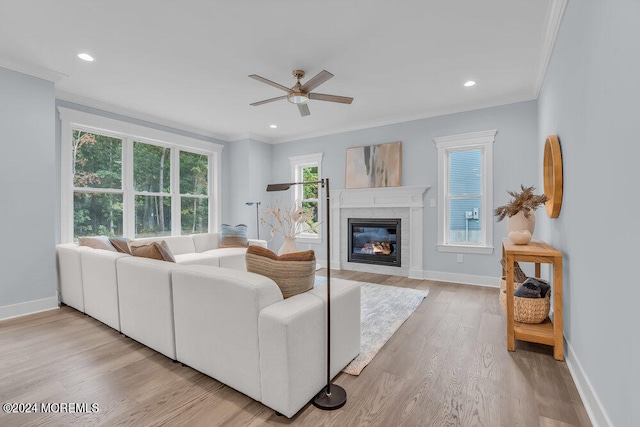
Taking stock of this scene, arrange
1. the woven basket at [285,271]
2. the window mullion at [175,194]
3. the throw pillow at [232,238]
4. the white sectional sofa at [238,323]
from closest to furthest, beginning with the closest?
the white sectional sofa at [238,323] < the woven basket at [285,271] < the throw pillow at [232,238] < the window mullion at [175,194]

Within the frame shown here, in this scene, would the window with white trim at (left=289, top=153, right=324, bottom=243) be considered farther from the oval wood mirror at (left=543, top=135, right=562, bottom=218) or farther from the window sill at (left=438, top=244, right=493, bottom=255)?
the oval wood mirror at (left=543, top=135, right=562, bottom=218)

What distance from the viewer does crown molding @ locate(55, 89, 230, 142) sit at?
3980mm

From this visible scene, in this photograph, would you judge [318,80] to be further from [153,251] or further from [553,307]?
[553,307]

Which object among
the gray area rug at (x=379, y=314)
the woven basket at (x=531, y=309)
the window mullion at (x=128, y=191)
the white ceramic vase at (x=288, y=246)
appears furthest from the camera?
the window mullion at (x=128, y=191)

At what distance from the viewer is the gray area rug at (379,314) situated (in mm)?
2279

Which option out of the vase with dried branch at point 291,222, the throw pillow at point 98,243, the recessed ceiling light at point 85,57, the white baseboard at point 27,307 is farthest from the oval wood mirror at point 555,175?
the white baseboard at point 27,307

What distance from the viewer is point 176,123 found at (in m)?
5.29

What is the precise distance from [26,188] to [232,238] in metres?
2.70

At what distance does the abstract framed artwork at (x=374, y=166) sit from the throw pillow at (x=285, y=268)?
11.7 feet

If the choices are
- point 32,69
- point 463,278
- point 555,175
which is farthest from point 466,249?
point 32,69

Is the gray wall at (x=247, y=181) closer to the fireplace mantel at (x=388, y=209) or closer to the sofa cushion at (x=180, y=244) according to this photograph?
the sofa cushion at (x=180, y=244)

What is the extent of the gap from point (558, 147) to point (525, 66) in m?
1.48

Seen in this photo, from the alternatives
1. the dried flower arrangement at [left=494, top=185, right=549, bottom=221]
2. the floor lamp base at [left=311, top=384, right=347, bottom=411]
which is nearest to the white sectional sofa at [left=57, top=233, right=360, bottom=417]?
the floor lamp base at [left=311, top=384, right=347, bottom=411]

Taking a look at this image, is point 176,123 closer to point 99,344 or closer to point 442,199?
point 99,344
